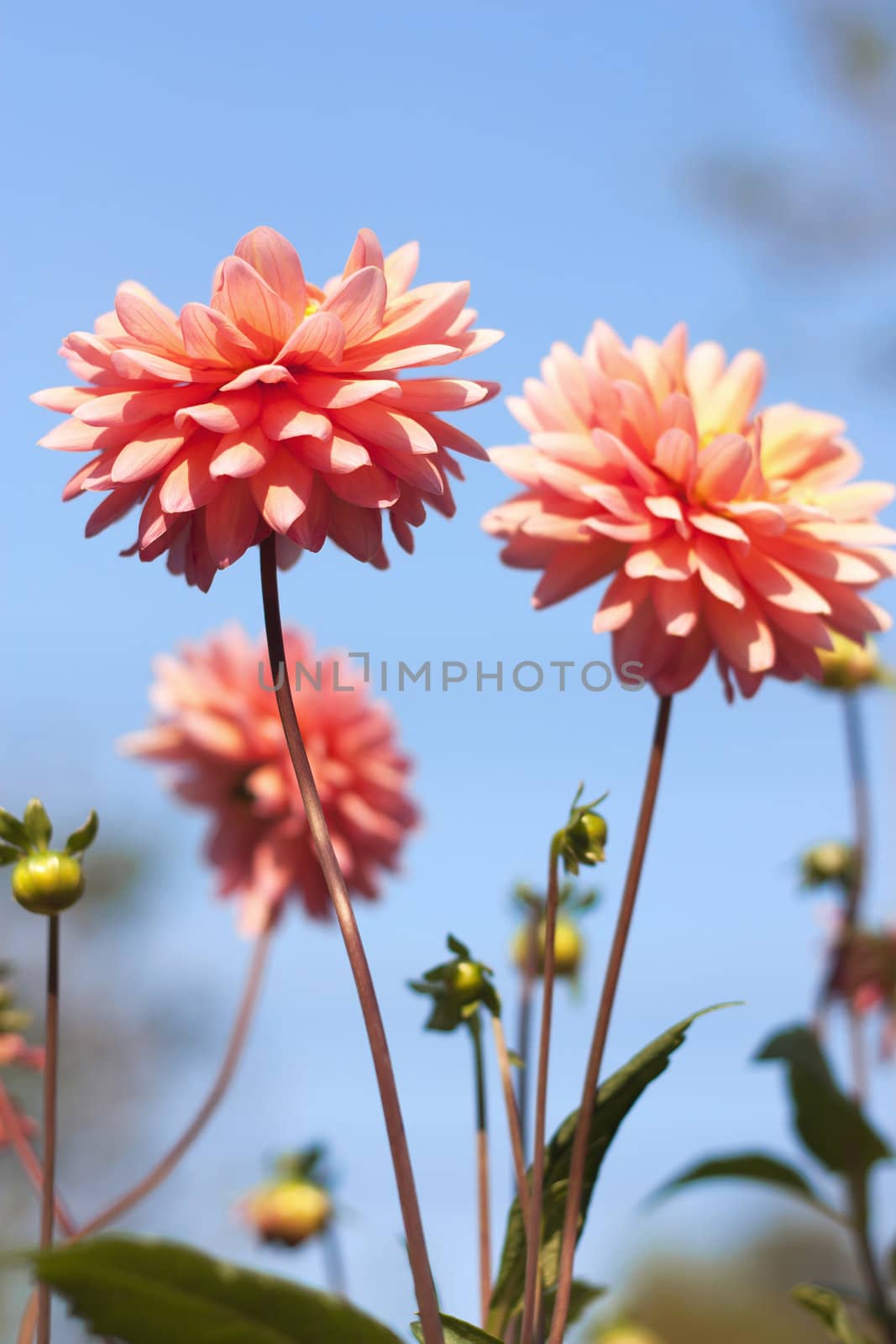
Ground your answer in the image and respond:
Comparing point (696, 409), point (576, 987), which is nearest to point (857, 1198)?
point (576, 987)

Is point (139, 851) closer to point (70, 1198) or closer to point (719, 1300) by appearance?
point (70, 1198)

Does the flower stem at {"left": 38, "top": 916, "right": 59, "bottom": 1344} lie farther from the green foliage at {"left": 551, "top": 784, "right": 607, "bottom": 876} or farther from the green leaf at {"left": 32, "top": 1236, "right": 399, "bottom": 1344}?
the green foliage at {"left": 551, "top": 784, "right": 607, "bottom": 876}

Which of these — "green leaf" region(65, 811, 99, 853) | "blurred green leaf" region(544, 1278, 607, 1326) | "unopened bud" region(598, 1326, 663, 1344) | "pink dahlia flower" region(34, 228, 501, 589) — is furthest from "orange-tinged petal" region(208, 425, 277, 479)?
"unopened bud" region(598, 1326, 663, 1344)

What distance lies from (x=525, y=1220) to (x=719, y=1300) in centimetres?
913

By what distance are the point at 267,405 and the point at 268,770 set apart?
35.9 inches

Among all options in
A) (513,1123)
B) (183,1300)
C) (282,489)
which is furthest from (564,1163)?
(282,489)

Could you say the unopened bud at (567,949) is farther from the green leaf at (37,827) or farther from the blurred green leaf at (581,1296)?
the green leaf at (37,827)

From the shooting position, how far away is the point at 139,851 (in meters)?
9.01

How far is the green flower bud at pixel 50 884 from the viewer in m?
0.73

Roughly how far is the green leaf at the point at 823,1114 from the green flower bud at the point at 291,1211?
0.53m

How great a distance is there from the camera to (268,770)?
1587mm

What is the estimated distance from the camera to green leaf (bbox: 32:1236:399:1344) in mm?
509

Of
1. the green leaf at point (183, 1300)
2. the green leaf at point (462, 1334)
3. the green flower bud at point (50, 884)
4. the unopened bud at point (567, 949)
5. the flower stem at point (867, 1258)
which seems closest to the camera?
the green leaf at point (183, 1300)

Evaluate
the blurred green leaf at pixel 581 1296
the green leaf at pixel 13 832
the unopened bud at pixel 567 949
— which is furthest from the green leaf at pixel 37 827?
the unopened bud at pixel 567 949
